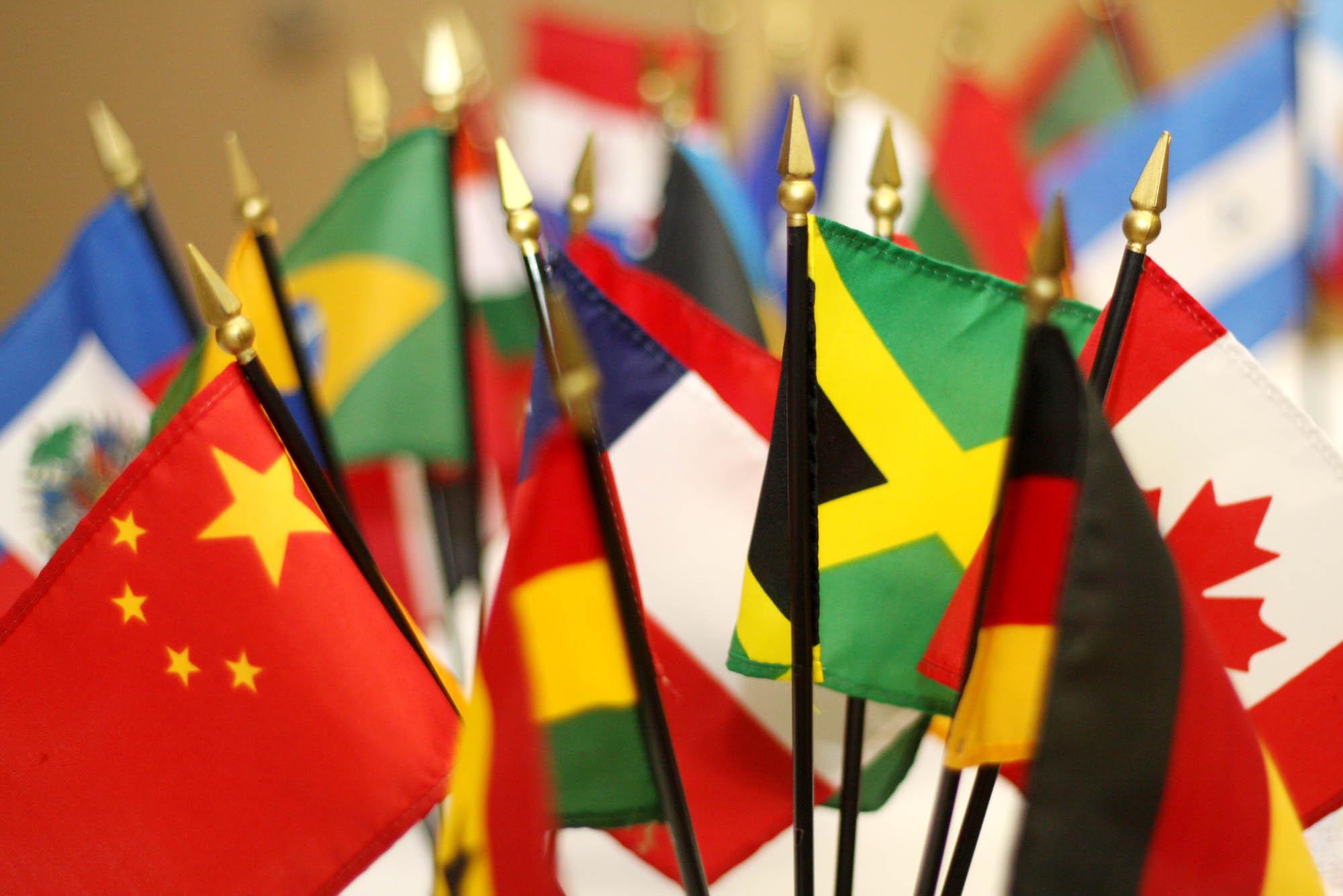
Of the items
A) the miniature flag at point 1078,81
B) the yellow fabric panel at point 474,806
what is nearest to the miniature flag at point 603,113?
the miniature flag at point 1078,81

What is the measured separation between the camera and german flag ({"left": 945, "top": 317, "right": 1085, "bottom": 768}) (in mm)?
402

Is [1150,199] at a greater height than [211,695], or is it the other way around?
[1150,199]

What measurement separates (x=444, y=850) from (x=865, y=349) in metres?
0.27

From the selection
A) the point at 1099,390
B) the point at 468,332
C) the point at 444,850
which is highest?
the point at 468,332

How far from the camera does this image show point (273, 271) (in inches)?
24.7

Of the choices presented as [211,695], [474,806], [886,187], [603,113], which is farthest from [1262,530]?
[603,113]

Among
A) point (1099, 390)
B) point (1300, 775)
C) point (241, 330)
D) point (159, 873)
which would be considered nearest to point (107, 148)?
point (241, 330)

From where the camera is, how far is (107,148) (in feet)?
2.41

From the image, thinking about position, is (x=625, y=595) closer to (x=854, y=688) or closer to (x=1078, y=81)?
(x=854, y=688)

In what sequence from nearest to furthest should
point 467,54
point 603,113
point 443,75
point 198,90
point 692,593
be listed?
1. point 692,593
2. point 443,75
3. point 467,54
4. point 603,113
5. point 198,90

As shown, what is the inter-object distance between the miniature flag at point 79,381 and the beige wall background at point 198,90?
3.17ft

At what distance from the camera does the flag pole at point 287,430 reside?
0.49m

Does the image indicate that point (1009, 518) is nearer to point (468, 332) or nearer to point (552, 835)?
point (552, 835)

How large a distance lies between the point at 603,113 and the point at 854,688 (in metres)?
0.93
